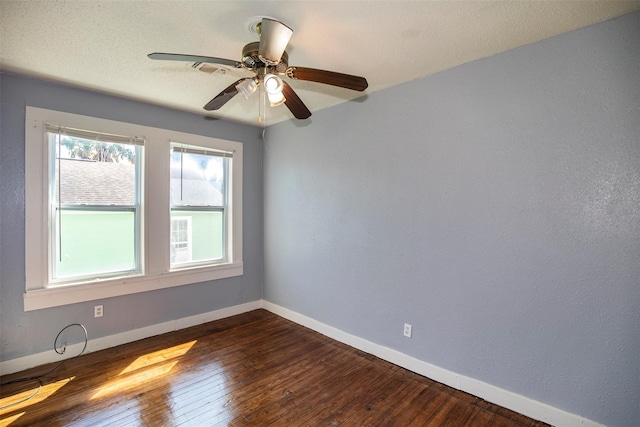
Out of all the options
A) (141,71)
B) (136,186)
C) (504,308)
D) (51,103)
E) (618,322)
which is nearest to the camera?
(618,322)

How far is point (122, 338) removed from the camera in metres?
3.01

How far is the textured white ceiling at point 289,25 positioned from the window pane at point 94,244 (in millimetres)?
1272

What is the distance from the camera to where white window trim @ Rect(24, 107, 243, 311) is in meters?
2.54

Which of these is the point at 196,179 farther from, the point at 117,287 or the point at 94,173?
the point at 117,287

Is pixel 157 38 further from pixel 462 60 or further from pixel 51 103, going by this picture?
pixel 462 60

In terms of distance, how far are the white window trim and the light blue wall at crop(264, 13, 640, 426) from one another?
1443 millimetres

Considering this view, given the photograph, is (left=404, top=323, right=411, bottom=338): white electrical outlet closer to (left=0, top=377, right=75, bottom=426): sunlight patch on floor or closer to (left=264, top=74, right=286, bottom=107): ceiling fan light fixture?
(left=264, top=74, right=286, bottom=107): ceiling fan light fixture

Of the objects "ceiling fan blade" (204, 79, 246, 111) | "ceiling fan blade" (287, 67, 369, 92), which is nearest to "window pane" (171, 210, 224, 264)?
"ceiling fan blade" (204, 79, 246, 111)

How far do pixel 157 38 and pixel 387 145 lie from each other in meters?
1.95

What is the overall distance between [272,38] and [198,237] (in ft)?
9.13

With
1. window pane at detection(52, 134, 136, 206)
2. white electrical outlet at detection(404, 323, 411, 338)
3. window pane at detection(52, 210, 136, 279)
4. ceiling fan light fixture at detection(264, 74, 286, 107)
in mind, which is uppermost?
ceiling fan light fixture at detection(264, 74, 286, 107)

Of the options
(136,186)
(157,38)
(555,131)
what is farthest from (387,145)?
(136,186)

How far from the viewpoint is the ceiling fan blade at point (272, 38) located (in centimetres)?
140

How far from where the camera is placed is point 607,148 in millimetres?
1734
